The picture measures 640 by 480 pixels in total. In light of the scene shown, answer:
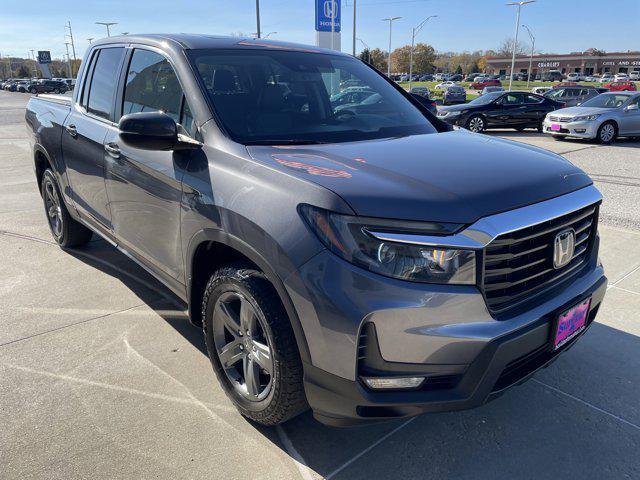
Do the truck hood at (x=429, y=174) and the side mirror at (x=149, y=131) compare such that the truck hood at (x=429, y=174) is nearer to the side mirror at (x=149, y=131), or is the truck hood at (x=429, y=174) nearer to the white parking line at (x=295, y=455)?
the side mirror at (x=149, y=131)

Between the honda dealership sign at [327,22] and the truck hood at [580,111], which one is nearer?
the truck hood at [580,111]

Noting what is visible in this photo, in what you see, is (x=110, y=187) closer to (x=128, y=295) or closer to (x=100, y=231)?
(x=100, y=231)

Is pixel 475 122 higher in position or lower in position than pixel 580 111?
lower

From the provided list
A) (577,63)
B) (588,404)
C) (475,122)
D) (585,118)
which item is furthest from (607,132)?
(577,63)

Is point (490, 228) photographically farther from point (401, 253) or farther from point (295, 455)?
point (295, 455)

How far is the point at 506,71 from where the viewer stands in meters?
134

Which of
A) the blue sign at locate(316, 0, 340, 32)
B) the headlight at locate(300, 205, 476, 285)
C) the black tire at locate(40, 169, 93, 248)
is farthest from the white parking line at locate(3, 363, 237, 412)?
the blue sign at locate(316, 0, 340, 32)

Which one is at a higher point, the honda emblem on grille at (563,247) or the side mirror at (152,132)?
the side mirror at (152,132)

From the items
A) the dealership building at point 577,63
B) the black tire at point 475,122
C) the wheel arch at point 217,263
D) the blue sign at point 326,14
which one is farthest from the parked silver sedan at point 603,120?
the dealership building at point 577,63

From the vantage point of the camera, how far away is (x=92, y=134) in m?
3.75

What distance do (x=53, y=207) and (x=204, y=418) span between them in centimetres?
354

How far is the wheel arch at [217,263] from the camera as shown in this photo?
207 centimetres

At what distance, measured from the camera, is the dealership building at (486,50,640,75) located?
12700 cm

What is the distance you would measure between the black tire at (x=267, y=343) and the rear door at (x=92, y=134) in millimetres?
1598
